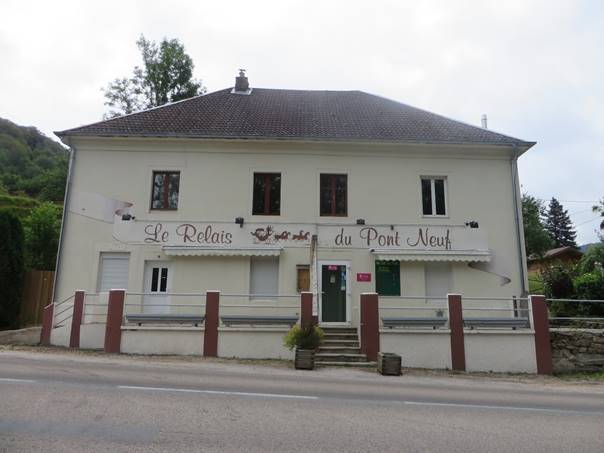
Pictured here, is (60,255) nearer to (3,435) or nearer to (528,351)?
(3,435)

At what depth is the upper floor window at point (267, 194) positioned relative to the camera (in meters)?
16.9

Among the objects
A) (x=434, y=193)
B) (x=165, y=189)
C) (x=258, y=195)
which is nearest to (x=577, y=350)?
(x=434, y=193)

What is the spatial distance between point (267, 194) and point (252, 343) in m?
6.10

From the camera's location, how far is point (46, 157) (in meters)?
73.9

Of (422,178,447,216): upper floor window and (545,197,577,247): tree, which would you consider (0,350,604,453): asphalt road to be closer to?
(422,178,447,216): upper floor window

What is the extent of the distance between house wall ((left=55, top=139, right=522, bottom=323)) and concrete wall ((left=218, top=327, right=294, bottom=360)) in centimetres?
280

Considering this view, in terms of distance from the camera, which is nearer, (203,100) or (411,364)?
(411,364)

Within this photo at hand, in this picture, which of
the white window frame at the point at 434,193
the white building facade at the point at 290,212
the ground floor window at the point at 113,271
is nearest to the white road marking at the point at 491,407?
the white building facade at the point at 290,212

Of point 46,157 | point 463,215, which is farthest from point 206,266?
point 46,157

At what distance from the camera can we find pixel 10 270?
55.3ft

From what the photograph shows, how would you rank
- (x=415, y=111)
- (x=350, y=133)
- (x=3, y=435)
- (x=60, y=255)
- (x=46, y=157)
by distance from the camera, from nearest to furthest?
(x=3, y=435)
(x=60, y=255)
(x=350, y=133)
(x=415, y=111)
(x=46, y=157)

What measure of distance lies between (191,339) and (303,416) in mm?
7944

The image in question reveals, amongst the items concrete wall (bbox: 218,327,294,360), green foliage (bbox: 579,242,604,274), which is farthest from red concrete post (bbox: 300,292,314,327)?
green foliage (bbox: 579,242,604,274)

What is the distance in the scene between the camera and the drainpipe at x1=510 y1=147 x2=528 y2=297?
1623cm
